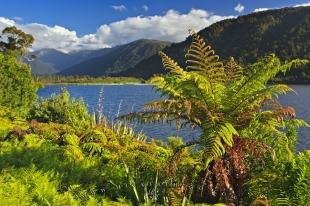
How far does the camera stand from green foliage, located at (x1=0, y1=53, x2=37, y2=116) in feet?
69.9

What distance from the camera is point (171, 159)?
296 inches

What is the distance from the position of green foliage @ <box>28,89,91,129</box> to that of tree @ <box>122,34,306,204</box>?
10.1 meters

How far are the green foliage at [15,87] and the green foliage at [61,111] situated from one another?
1074 millimetres

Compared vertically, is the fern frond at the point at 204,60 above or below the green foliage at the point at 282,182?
above

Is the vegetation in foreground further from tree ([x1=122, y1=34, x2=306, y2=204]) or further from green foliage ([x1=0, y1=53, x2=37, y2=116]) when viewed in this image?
green foliage ([x1=0, y1=53, x2=37, y2=116])

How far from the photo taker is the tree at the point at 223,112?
7.35 m

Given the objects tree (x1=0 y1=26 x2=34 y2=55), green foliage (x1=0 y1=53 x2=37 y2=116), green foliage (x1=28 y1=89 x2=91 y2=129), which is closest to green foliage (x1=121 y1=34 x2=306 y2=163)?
green foliage (x1=28 y1=89 x2=91 y2=129)

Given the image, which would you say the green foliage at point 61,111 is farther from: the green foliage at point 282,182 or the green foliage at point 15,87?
the green foliage at point 282,182

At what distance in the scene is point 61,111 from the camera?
62.7 feet

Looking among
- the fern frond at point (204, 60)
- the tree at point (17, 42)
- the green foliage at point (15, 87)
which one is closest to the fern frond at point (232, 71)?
the fern frond at point (204, 60)

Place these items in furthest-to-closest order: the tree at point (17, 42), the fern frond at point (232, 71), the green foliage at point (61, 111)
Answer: the tree at point (17, 42) → the green foliage at point (61, 111) → the fern frond at point (232, 71)

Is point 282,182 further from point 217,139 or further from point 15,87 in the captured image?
point 15,87

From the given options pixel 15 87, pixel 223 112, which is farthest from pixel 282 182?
pixel 15 87

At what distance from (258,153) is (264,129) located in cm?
38
